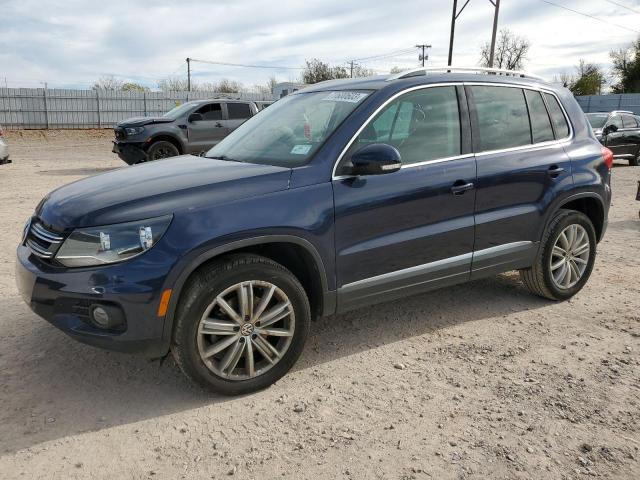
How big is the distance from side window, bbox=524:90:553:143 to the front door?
2.45 feet

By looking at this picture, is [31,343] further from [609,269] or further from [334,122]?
[609,269]

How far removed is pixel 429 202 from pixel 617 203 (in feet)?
24.3

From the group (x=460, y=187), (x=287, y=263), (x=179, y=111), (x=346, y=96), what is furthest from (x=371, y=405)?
(x=179, y=111)

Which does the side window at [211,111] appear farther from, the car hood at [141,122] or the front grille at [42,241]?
the front grille at [42,241]

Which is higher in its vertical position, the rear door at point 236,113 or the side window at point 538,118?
the rear door at point 236,113

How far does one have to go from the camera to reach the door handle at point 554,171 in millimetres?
4392

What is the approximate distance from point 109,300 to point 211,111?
473 inches

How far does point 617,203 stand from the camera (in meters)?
9.75

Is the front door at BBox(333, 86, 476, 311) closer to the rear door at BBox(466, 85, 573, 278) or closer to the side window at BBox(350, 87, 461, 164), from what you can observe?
the side window at BBox(350, 87, 461, 164)

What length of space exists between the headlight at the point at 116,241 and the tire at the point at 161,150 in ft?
34.2

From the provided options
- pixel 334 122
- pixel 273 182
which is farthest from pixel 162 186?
pixel 334 122

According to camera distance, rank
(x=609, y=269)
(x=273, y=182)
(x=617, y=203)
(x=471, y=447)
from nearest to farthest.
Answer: (x=471, y=447)
(x=273, y=182)
(x=609, y=269)
(x=617, y=203)

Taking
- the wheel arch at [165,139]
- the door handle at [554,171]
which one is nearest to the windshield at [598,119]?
the wheel arch at [165,139]

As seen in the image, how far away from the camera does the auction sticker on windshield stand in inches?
148
